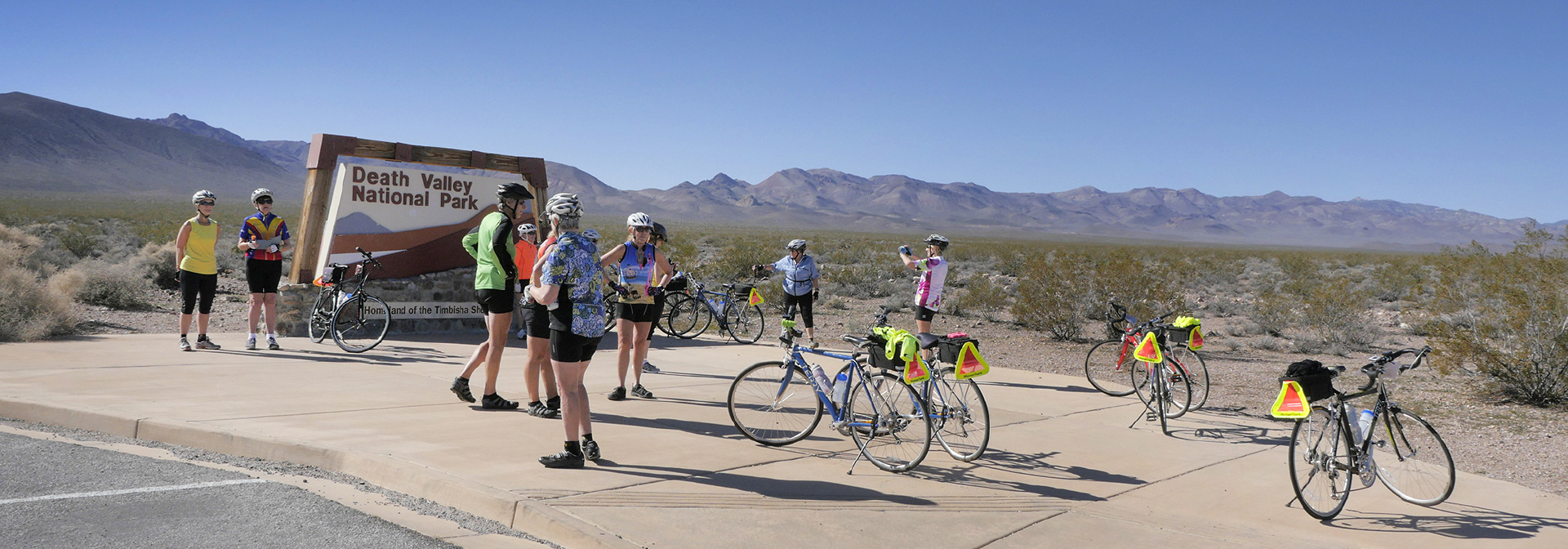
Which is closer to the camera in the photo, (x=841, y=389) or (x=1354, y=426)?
(x=1354, y=426)

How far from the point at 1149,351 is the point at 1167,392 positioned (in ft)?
1.47

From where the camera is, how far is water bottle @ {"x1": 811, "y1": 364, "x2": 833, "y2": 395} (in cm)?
645

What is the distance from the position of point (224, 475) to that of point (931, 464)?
14.1 feet

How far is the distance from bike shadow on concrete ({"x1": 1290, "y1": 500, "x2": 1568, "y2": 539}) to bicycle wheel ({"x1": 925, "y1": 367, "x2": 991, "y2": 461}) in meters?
1.91

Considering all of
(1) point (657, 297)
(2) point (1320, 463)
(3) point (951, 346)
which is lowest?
(2) point (1320, 463)

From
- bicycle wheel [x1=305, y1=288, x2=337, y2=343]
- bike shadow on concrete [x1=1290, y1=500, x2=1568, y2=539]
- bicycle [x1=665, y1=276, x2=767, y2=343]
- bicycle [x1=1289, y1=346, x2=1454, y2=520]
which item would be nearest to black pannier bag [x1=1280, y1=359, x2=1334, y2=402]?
bicycle [x1=1289, y1=346, x2=1454, y2=520]

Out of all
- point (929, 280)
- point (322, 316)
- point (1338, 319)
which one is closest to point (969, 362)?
point (929, 280)

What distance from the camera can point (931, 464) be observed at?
6.50 m

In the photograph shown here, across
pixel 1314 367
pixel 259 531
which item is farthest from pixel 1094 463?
pixel 259 531

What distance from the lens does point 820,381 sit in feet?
21.1

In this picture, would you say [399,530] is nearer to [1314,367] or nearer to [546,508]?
[546,508]

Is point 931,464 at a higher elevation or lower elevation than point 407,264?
lower

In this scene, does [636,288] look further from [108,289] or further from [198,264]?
[108,289]

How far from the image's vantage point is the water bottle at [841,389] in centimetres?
643
